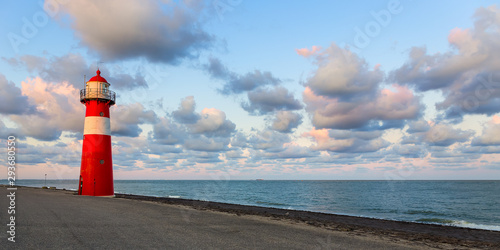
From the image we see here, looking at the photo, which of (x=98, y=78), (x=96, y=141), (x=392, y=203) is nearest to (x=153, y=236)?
(x=96, y=141)

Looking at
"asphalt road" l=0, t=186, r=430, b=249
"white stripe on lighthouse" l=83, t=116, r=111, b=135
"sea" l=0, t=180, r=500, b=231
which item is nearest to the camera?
"asphalt road" l=0, t=186, r=430, b=249

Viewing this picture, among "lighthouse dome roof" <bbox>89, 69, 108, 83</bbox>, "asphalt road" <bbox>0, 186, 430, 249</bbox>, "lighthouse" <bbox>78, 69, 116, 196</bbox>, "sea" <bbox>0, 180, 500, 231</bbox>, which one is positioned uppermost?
"lighthouse dome roof" <bbox>89, 69, 108, 83</bbox>

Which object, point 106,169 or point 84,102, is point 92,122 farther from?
point 106,169

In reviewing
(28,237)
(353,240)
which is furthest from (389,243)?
(28,237)

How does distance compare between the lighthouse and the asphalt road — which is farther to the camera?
the lighthouse

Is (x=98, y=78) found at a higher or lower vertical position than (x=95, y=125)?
higher

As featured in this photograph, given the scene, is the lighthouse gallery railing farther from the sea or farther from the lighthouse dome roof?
the sea

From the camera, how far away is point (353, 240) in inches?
533

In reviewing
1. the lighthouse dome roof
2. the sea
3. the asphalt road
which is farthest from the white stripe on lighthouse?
the sea

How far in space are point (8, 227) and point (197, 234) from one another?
7604mm

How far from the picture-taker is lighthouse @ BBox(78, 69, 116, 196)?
99.7ft

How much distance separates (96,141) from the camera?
99.5 ft

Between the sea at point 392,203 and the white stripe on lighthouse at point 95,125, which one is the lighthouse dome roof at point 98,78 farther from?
the sea at point 392,203

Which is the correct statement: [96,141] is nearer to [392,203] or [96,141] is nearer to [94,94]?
[94,94]
